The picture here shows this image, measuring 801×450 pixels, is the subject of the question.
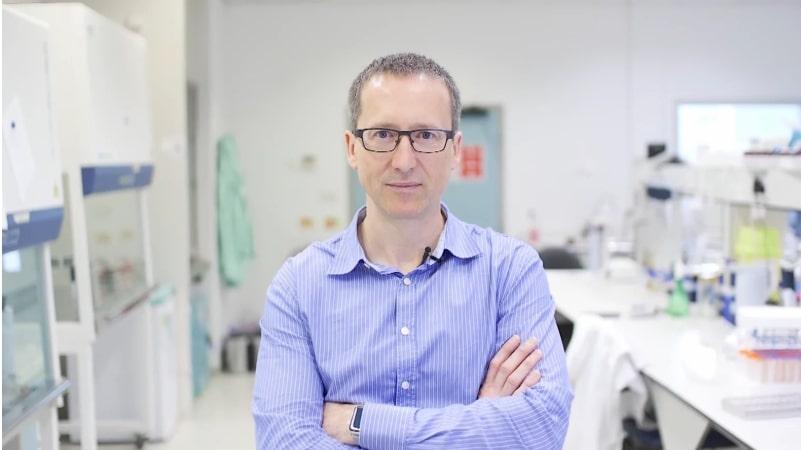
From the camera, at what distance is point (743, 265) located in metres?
3.46

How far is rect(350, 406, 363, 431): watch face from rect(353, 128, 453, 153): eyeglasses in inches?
18.6

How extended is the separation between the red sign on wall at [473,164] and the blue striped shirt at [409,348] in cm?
455

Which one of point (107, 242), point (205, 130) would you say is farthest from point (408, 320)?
point (205, 130)

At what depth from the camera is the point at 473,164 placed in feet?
20.0

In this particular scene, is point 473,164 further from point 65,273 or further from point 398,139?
point 398,139

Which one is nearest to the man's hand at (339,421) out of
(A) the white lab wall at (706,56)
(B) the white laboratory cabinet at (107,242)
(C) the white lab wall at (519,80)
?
(B) the white laboratory cabinet at (107,242)

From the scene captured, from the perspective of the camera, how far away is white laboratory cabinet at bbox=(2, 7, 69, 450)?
2271 mm

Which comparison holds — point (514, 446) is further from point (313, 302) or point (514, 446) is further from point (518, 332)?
point (313, 302)

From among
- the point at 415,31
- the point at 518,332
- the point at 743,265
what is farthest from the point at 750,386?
the point at 415,31

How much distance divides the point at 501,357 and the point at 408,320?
20 cm

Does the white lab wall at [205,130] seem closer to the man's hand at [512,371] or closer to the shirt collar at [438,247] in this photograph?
the shirt collar at [438,247]

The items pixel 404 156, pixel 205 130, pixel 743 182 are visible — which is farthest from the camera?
pixel 205 130

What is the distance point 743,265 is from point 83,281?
9.21 ft

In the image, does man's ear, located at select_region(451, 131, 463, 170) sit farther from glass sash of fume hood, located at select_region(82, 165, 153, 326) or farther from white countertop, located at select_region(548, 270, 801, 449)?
glass sash of fume hood, located at select_region(82, 165, 153, 326)
